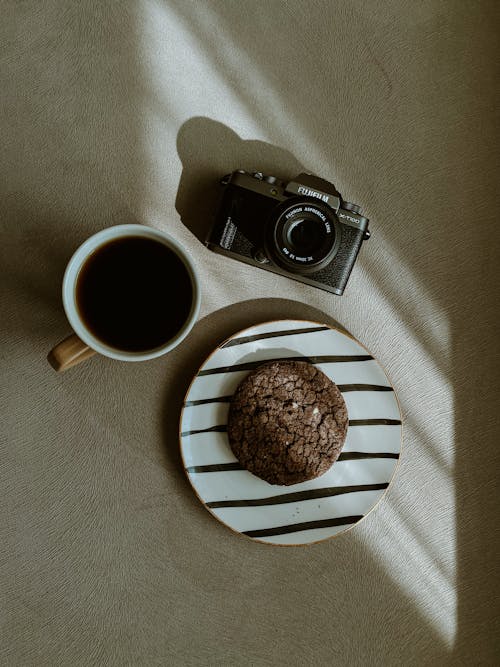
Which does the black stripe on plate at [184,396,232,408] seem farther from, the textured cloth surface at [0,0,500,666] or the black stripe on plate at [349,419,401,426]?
the black stripe on plate at [349,419,401,426]

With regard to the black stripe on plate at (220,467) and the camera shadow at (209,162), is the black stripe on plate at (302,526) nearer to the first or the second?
the black stripe on plate at (220,467)

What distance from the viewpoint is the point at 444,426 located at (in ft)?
2.38

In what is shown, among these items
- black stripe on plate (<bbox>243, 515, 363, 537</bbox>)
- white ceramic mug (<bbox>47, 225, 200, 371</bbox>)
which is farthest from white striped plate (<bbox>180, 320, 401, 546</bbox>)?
white ceramic mug (<bbox>47, 225, 200, 371</bbox>)

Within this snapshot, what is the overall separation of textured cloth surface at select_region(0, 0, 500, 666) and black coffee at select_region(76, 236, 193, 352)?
108 millimetres

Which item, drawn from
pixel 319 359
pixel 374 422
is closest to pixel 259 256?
pixel 319 359

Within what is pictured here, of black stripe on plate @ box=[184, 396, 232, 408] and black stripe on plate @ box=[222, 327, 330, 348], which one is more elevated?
black stripe on plate @ box=[222, 327, 330, 348]

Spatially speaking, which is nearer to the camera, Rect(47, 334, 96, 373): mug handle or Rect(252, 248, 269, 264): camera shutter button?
Rect(47, 334, 96, 373): mug handle

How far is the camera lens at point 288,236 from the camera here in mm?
605

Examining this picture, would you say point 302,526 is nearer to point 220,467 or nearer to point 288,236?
point 220,467

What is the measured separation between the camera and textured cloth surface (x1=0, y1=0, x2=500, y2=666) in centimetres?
68

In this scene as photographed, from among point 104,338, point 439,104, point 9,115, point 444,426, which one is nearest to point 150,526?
point 104,338

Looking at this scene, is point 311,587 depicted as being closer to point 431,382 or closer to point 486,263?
point 431,382

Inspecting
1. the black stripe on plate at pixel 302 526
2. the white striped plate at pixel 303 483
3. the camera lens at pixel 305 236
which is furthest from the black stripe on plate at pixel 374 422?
the camera lens at pixel 305 236

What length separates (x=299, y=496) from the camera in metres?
0.67
